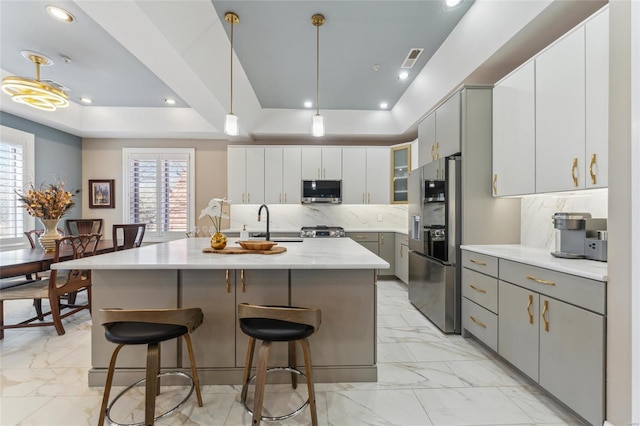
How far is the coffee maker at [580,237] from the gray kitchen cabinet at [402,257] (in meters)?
2.44

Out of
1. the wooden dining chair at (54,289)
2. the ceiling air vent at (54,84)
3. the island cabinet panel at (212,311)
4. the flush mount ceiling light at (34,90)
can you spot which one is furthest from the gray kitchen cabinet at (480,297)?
the ceiling air vent at (54,84)

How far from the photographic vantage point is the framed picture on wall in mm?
5281

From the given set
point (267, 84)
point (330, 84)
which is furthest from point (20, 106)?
point (330, 84)

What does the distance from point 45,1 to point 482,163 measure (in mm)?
4097

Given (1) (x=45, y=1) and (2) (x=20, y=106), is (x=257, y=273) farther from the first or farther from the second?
(2) (x=20, y=106)

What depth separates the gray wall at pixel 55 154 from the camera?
13.8 feet

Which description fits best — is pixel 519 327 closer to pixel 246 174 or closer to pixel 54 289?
pixel 54 289

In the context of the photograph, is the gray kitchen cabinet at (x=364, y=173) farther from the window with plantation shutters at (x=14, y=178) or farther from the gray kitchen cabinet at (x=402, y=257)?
the window with plantation shutters at (x=14, y=178)

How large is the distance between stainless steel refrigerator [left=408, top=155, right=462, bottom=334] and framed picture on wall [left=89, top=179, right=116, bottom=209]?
5.54 metres

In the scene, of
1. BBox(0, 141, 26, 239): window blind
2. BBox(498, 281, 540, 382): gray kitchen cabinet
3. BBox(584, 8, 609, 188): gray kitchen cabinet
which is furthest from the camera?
BBox(0, 141, 26, 239): window blind

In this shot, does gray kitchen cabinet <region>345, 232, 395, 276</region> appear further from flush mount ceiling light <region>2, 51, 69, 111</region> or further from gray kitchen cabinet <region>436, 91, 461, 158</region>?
flush mount ceiling light <region>2, 51, 69, 111</region>

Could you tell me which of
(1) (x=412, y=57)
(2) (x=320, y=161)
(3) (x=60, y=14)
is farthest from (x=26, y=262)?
(1) (x=412, y=57)

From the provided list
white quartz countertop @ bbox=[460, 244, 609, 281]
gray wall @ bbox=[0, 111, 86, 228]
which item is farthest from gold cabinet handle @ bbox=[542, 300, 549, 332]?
gray wall @ bbox=[0, 111, 86, 228]

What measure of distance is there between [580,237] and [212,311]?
2.59 meters
